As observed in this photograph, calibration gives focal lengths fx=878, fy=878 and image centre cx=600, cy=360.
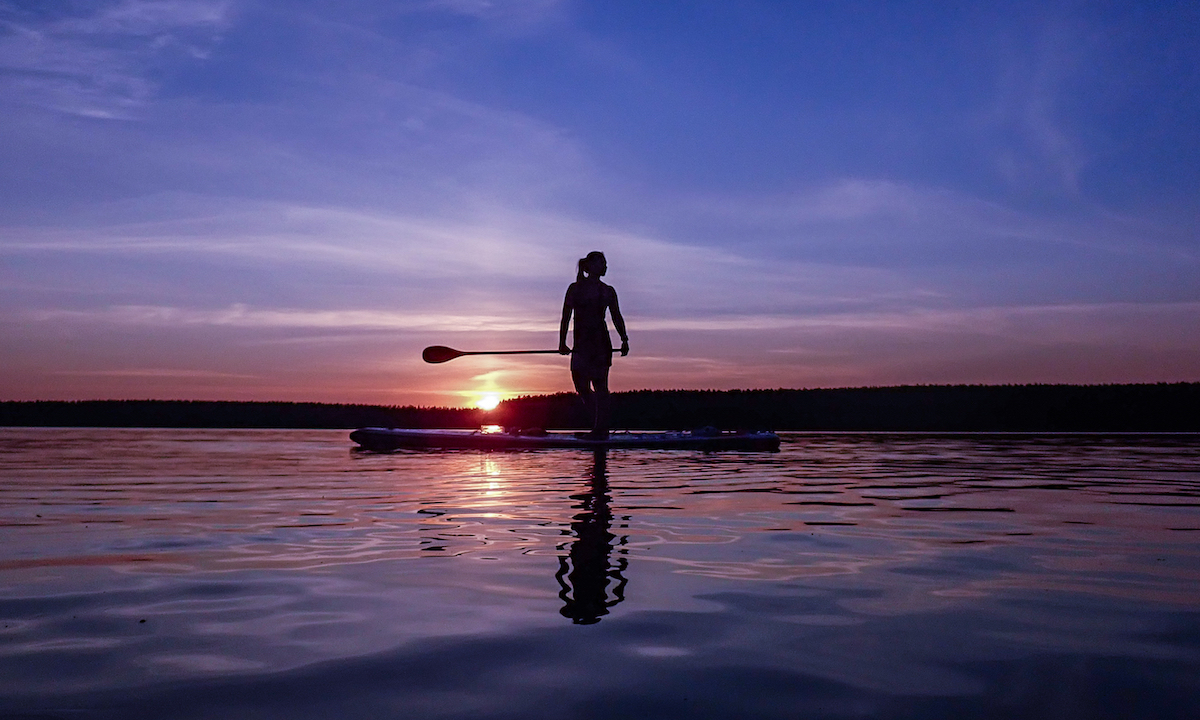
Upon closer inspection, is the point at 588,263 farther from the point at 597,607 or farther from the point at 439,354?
the point at 597,607

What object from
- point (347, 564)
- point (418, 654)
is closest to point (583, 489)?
point (347, 564)

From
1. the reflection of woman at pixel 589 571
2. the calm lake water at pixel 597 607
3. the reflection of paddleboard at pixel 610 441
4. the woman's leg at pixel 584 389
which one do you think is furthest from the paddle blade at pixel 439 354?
the reflection of woman at pixel 589 571

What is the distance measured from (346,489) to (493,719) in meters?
6.72

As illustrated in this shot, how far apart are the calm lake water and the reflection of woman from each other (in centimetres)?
2

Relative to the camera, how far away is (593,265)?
15055 millimetres

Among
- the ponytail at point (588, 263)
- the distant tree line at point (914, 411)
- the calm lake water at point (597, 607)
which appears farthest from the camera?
the distant tree line at point (914, 411)

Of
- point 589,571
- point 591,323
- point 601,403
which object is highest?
point 591,323

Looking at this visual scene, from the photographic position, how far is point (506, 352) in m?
17.2

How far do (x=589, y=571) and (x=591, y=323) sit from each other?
11046 millimetres

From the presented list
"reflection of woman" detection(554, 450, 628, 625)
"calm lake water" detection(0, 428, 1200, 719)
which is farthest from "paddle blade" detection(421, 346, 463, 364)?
"reflection of woman" detection(554, 450, 628, 625)

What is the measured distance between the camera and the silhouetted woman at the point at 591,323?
15.1 metres

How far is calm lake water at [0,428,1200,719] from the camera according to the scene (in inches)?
95.7

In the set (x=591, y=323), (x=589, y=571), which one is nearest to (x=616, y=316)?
(x=591, y=323)

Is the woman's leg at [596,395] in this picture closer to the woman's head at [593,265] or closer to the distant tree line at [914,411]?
the woman's head at [593,265]
